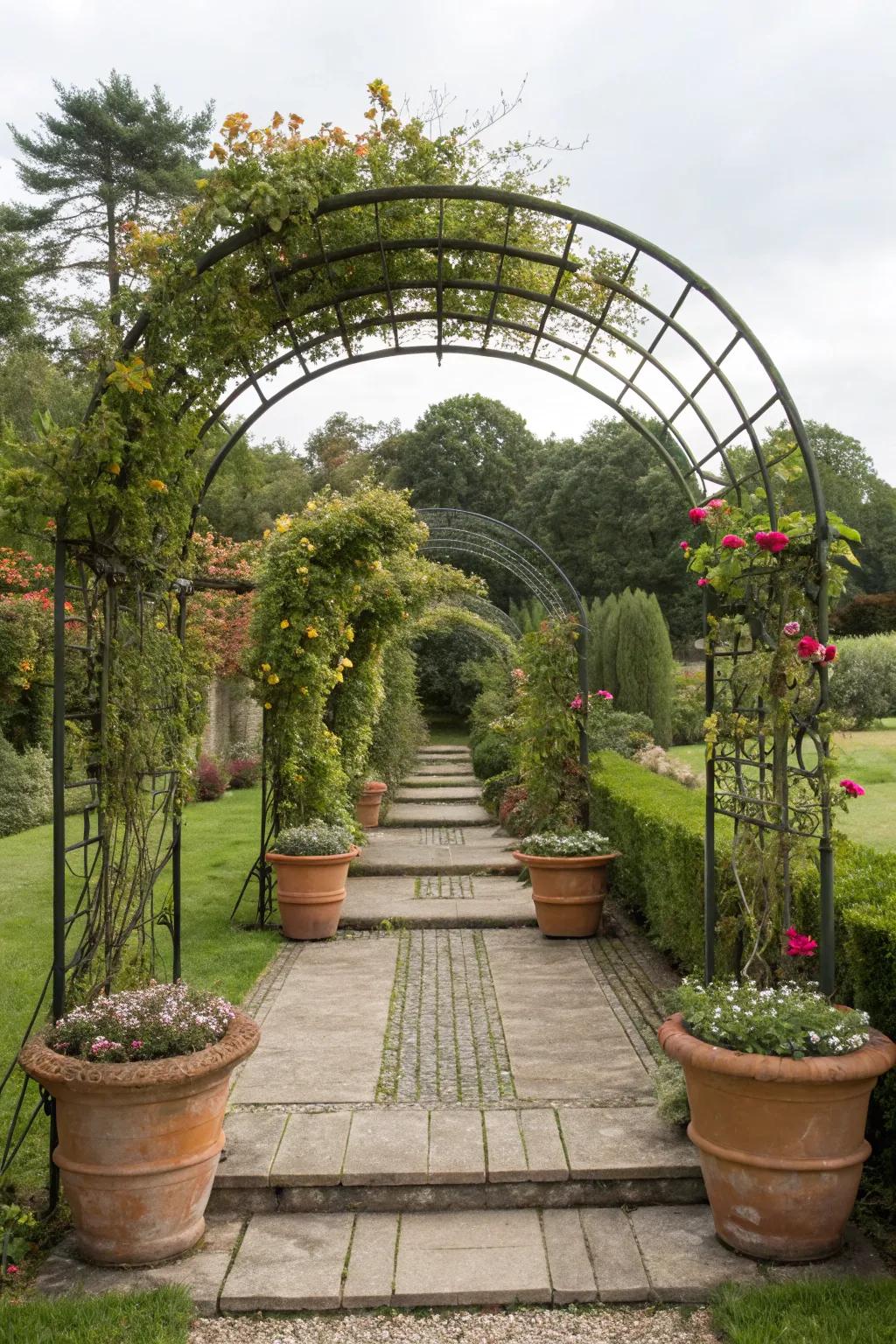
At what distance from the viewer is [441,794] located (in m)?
15.4

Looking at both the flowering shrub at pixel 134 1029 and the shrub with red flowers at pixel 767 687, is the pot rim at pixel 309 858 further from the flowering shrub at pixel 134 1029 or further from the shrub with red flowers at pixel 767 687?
the flowering shrub at pixel 134 1029

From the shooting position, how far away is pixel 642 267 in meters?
4.21

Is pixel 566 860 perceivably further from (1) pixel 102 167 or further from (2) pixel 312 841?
(1) pixel 102 167

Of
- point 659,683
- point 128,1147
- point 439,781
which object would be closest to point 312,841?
point 128,1147

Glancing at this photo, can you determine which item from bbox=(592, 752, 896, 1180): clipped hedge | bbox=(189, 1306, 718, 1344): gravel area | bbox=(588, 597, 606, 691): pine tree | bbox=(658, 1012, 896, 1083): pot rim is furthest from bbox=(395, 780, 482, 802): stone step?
bbox=(189, 1306, 718, 1344): gravel area

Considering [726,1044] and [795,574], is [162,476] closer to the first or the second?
[795,574]

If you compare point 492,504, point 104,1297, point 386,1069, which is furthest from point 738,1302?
point 492,504

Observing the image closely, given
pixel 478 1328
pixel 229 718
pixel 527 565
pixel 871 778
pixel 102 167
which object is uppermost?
pixel 102 167

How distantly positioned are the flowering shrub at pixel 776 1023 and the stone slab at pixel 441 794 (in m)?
11.3

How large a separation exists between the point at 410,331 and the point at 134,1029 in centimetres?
319

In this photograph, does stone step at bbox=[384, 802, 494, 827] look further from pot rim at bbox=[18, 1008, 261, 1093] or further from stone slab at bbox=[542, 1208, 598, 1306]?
pot rim at bbox=[18, 1008, 261, 1093]

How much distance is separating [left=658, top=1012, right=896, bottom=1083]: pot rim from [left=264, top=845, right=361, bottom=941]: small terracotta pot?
13.5ft

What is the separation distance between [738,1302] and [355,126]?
13.1 feet

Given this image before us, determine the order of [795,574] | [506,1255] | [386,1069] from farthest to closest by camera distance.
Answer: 1. [386,1069]
2. [795,574]
3. [506,1255]
